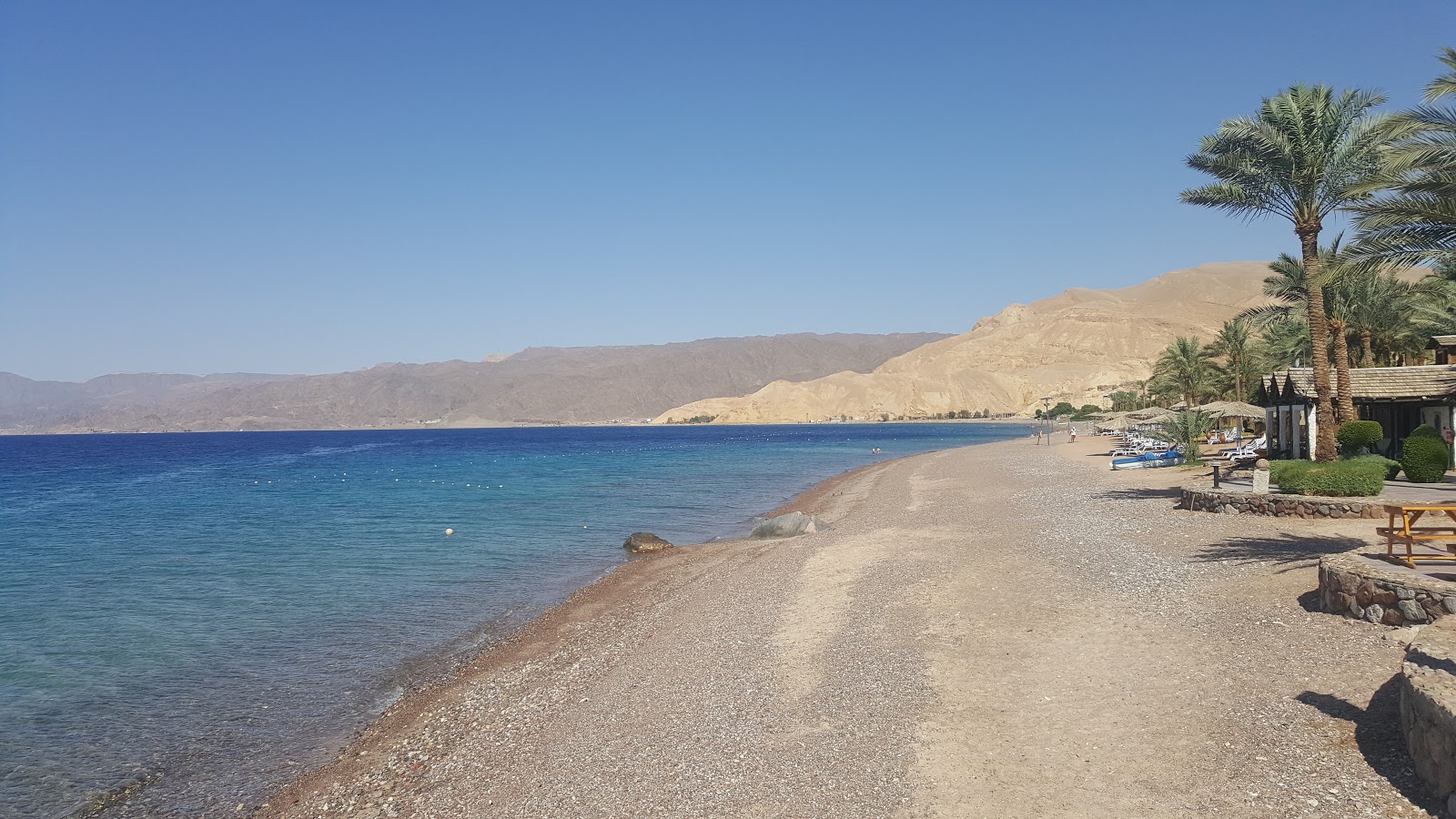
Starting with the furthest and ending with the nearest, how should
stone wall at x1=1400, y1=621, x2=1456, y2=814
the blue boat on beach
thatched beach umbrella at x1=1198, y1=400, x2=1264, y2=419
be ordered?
thatched beach umbrella at x1=1198, y1=400, x2=1264, y2=419
the blue boat on beach
stone wall at x1=1400, y1=621, x2=1456, y2=814

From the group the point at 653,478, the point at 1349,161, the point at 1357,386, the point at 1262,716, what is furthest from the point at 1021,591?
the point at 653,478

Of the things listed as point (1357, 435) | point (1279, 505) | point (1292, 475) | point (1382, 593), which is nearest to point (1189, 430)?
point (1357, 435)

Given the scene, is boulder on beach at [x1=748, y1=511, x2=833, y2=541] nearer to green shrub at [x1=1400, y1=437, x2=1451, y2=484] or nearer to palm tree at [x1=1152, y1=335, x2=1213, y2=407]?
green shrub at [x1=1400, y1=437, x2=1451, y2=484]

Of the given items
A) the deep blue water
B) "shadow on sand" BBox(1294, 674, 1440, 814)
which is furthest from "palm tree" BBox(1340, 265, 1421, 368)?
"shadow on sand" BBox(1294, 674, 1440, 814)

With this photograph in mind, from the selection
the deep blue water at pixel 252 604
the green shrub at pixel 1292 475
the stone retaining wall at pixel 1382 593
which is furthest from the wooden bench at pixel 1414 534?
the deep blue water at pixel 252 604

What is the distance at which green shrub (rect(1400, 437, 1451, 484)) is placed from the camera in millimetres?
18391

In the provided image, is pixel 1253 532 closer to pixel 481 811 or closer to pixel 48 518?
pixel 481 811

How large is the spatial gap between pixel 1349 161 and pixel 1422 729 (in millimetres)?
16304

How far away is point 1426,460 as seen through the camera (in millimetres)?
18406

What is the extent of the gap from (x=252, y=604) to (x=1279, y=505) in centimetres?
2004

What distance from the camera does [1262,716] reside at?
6977mm

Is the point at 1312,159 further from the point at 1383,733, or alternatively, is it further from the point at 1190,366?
the point at 1190,366

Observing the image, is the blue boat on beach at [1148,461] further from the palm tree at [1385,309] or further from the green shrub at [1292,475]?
the green shrub at [1292,475]

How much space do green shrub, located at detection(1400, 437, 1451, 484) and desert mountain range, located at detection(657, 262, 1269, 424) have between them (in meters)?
129
